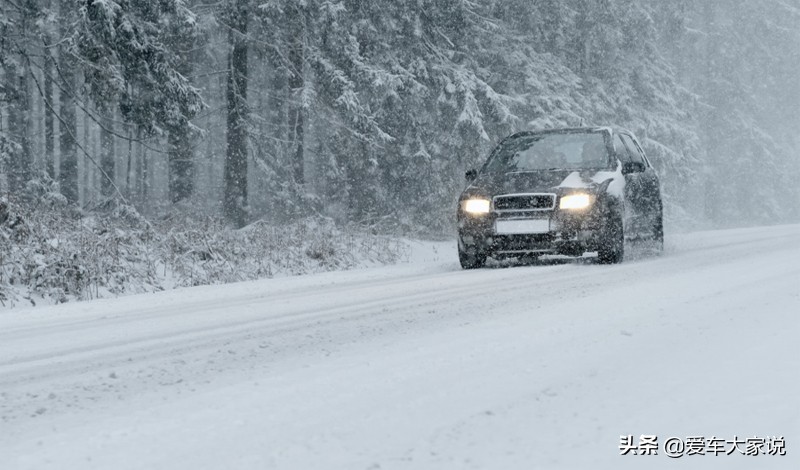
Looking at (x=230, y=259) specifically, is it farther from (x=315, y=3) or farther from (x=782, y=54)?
(x=782, y=54)

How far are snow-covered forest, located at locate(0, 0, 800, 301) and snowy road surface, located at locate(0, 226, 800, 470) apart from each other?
3.82 metres

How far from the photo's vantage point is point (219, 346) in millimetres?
4957

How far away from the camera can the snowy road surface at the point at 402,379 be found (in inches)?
107

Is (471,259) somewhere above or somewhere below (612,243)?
below

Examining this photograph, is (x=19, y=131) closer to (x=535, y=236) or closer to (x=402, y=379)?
(x=535, y=236)

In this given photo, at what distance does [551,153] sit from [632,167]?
1.14 metres

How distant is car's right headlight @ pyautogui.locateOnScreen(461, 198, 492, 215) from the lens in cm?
1091

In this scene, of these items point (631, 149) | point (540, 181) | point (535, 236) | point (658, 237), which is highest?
point (631, 149)

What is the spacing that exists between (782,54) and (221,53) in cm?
3346

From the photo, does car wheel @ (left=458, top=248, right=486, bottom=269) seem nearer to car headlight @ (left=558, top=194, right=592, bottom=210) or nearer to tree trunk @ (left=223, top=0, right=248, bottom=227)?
car headlight @ (left=558, top=194, right=592, bottom=210)

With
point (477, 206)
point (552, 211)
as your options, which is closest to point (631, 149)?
point (552, 211)

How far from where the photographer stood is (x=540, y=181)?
11.0 m

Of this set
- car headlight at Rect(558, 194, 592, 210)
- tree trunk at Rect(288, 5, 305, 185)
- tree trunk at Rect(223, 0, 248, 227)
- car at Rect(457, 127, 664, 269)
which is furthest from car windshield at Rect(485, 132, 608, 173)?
tree trunk at Rect(223, 0, 248, 227)

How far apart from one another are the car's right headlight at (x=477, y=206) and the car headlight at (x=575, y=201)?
905 mm
